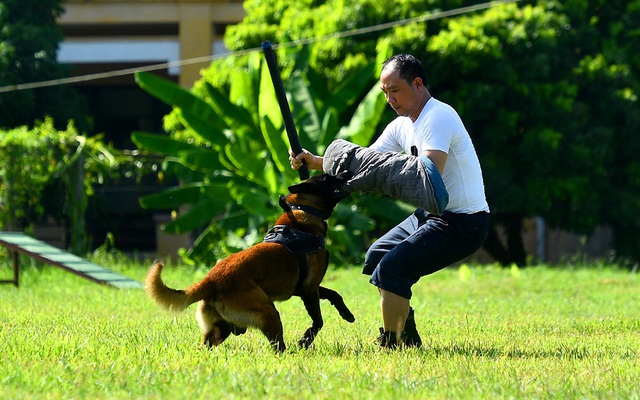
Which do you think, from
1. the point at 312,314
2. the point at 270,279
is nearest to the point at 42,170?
the point at 312,314

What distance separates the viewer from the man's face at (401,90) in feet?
21.4

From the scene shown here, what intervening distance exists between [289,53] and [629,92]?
591cm

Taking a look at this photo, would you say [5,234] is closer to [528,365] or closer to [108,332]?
[108,332]

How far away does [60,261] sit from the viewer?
12156 millimetres

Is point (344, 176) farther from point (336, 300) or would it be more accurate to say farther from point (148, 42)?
point (148, 42)

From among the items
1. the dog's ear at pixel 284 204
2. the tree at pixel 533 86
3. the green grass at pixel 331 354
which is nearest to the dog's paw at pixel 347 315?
the green grass at pixel 331 354

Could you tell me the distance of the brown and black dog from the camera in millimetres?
6262

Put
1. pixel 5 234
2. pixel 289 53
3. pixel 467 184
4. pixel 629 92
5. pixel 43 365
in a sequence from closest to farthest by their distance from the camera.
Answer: pixel 43 365
pixel 467 184
pixel 5 234
pixel 289 53
pixel 629 92

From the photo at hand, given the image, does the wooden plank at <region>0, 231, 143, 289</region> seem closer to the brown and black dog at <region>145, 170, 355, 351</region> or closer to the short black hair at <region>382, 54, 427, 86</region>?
the brown and black dog at <region>145, 170, 355, 351</region>

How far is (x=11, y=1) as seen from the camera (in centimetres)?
2270

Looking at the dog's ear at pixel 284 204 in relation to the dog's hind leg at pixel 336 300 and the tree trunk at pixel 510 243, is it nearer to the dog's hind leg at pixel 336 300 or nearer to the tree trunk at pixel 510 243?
the dog's hind leg at pixel 336 300

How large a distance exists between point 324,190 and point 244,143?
31.3 feet

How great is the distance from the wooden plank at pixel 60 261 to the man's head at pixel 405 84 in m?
6.24

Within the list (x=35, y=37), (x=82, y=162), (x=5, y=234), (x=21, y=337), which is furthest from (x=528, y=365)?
(x=35, y=37)
